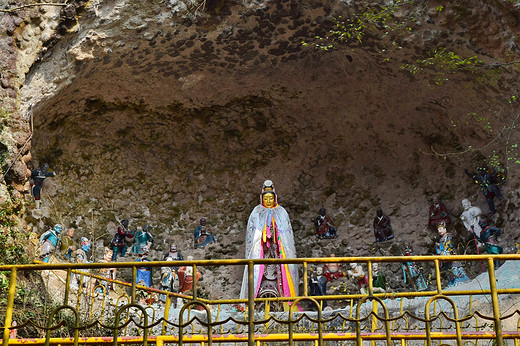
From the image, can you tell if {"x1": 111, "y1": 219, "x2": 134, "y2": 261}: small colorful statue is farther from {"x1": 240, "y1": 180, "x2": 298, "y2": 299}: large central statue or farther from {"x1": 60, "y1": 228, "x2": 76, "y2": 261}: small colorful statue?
{"x1": 240, "y1": 180, "x2": 298, "y2": 299}: large central statue

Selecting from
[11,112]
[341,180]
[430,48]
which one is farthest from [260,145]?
[11,112]

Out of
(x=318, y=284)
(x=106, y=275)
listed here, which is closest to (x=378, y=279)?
(x=318, y=284)

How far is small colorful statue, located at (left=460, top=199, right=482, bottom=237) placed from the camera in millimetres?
9484

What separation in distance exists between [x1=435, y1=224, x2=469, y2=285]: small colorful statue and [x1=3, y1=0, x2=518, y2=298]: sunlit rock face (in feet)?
1.02

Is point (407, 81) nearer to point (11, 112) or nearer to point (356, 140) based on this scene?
point (356, 140)

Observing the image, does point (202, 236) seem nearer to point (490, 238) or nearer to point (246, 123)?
point (246, 123)

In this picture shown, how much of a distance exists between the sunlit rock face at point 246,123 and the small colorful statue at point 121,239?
8.8 inches

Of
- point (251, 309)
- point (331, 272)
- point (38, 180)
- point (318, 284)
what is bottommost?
point (251, 309)

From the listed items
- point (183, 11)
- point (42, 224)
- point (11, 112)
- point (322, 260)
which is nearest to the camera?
point (322, 260)

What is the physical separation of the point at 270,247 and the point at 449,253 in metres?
3.10

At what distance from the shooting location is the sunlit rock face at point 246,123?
916 centimetres

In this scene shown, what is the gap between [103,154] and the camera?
1100 cm

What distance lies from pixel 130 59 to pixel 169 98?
149cm

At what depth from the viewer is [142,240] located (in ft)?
34.8
